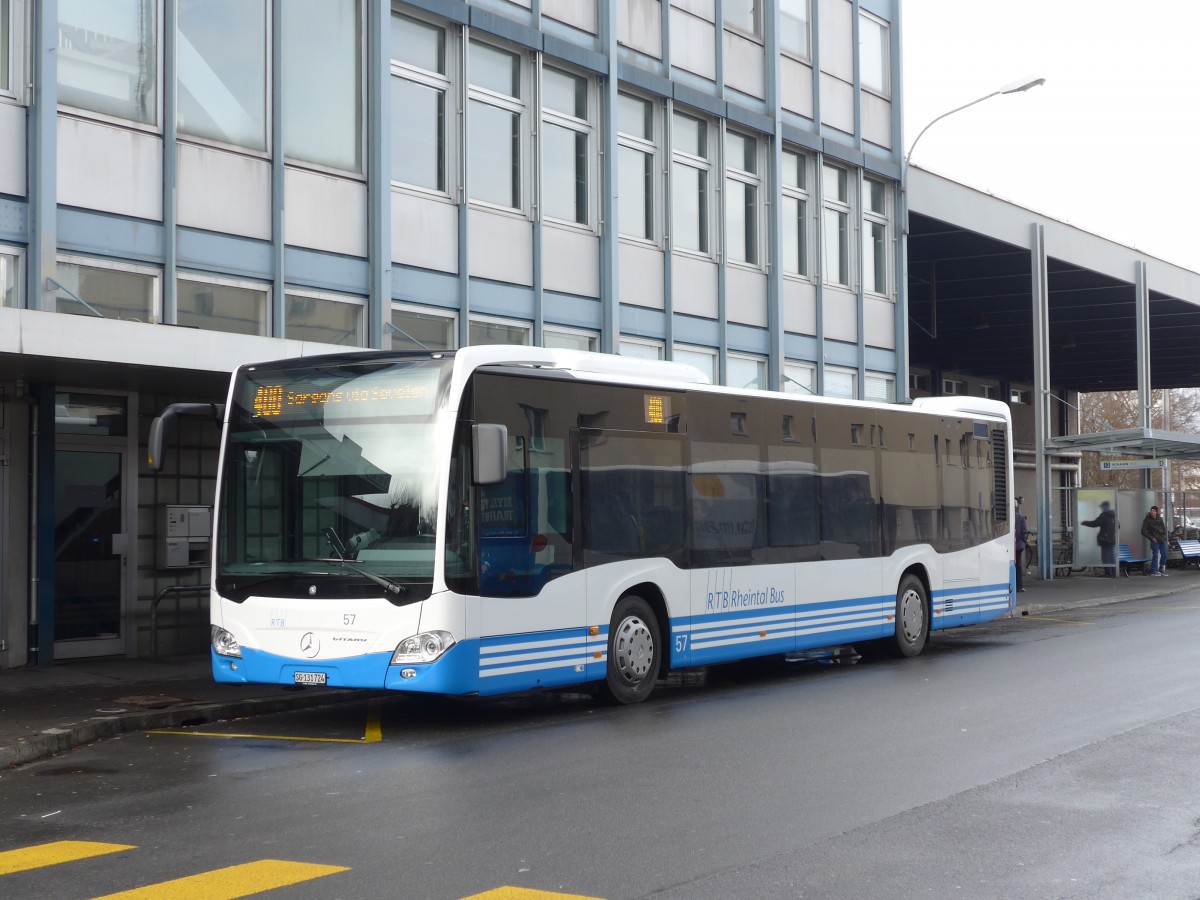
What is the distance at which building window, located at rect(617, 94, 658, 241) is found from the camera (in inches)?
901

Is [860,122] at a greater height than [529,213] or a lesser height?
greater

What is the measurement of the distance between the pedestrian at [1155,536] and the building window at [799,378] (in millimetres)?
13991

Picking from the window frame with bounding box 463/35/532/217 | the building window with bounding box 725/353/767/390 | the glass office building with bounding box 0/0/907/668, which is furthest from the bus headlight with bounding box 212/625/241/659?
the building window with bounding box 725/353/767/390

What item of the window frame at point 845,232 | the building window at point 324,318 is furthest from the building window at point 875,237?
the building window at point 324,318

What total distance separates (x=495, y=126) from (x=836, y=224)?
9767 millimetres

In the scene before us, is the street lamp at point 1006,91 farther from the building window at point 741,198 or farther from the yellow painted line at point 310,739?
the yellow painted line at point 310,739

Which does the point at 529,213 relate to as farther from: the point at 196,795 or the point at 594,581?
the point at 196,795

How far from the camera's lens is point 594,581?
40.8ft

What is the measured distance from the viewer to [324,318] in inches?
707

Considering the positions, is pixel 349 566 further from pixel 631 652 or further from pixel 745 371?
pixel 745 371

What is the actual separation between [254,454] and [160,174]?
5.41 metres

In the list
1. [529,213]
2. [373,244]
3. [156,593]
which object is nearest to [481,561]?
[156,593]

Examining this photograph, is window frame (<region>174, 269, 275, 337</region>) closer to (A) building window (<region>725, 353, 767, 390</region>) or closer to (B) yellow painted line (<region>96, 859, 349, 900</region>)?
(A) building window (<region>725, 353, 767, 390</region>)

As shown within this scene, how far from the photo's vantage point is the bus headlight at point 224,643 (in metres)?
11.8
